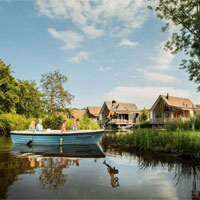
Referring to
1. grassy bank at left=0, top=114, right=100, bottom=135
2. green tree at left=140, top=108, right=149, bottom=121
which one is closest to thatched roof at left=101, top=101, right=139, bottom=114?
green tree at left=140, top=108, right=149, bottom=121

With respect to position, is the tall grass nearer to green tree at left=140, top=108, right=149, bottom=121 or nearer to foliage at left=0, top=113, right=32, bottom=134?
foliage at left=0, top=113, right=32, bottom=134

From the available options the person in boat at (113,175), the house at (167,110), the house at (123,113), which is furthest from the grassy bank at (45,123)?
the house at (123,113)

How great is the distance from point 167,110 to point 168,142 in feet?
88.5

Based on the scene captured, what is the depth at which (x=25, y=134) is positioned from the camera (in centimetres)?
1451

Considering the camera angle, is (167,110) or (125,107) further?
(125,107)

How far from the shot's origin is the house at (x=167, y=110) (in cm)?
3459

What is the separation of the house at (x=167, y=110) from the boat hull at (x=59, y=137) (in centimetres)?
2396

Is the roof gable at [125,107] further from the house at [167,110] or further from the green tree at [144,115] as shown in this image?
the house at [167,110]

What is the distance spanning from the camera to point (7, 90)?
113ft

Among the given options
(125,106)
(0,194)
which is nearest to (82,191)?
(0,194)

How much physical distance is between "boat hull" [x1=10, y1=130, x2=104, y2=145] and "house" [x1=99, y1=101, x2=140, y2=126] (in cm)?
3078

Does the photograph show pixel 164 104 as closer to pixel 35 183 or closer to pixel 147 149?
pixel 147 149

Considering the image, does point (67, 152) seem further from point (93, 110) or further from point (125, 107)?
point (93, 110)

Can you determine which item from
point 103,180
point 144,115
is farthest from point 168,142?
point 144,115
